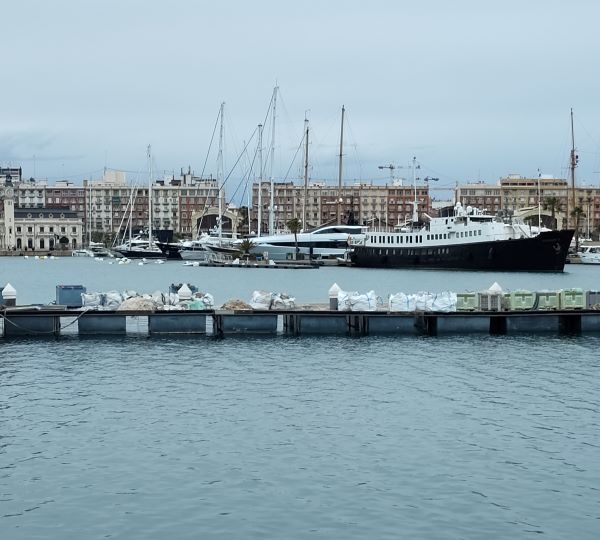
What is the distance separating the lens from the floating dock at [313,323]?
43.0m

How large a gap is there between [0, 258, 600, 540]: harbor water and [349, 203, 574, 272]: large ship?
206 ft

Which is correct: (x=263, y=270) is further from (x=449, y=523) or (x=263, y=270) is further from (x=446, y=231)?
(x=449, y=523)

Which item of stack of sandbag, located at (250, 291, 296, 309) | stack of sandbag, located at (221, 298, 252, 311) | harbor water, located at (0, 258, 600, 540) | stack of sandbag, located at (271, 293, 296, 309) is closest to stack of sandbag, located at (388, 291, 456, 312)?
harbor water, located at (0, 258, 600, 540)

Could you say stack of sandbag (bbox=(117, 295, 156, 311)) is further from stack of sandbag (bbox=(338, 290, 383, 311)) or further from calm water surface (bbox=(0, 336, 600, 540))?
stack of sandbag (bbox=(338, 290, 383, 311))

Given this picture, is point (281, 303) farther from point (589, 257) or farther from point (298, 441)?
point (589, 257)

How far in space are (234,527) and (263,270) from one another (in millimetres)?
102202

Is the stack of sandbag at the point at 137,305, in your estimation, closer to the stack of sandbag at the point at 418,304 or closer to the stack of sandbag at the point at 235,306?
the stack of sandbag at the point at 235,306

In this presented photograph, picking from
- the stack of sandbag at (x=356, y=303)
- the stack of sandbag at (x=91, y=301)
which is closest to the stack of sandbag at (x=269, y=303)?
the stack of sandbag at (x=356, y=303)

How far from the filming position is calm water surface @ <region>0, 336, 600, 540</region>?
1814 cm

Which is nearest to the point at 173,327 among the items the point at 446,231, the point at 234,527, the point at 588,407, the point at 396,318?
the point at 396,318

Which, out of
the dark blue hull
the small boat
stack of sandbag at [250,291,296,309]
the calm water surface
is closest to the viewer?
the calm water surface

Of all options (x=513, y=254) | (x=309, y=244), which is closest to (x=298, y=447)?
(x=513, y=254)

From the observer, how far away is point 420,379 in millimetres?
32625

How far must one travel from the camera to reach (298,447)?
905 inches
